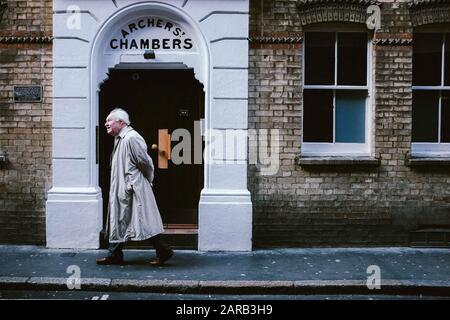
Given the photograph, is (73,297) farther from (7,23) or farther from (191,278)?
(7,23)

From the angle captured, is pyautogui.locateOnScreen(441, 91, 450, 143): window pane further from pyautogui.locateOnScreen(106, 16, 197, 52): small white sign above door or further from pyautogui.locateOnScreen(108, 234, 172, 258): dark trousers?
pyautogui.locateOnScreen(108, 234, 172, 258): dark trousers

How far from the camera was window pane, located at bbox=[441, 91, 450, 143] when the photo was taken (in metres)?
9.72

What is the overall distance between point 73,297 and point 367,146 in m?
5.08

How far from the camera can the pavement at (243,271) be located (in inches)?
285

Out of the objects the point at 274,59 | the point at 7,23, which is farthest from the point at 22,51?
the point at 274,59

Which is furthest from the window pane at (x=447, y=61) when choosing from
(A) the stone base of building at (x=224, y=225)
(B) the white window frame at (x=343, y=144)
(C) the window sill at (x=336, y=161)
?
(A) the stone base of building at (x=224, y=225)

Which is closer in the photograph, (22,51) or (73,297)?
(73,297)

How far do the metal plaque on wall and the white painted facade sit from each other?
319 mm

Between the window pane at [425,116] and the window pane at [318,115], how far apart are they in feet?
4.45

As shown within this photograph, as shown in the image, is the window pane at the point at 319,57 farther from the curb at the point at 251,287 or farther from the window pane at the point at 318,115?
the curb at the point at 251,287

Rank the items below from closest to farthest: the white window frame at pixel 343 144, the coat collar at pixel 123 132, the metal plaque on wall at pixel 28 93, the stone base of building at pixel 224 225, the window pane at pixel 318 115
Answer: the coat collar at pixel 123 132 → the stone base of building at pixel 224 225 → the metal plaque on wall at pixel 28 93 → the white window frame at pixel 343 144 → the window pane at pixel 318 115

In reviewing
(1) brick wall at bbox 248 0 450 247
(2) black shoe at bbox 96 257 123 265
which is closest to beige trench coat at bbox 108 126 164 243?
(2) black shoe at bbox 96 257 123 265

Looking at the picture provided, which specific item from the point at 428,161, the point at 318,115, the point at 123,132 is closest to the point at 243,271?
the point at 123,132
